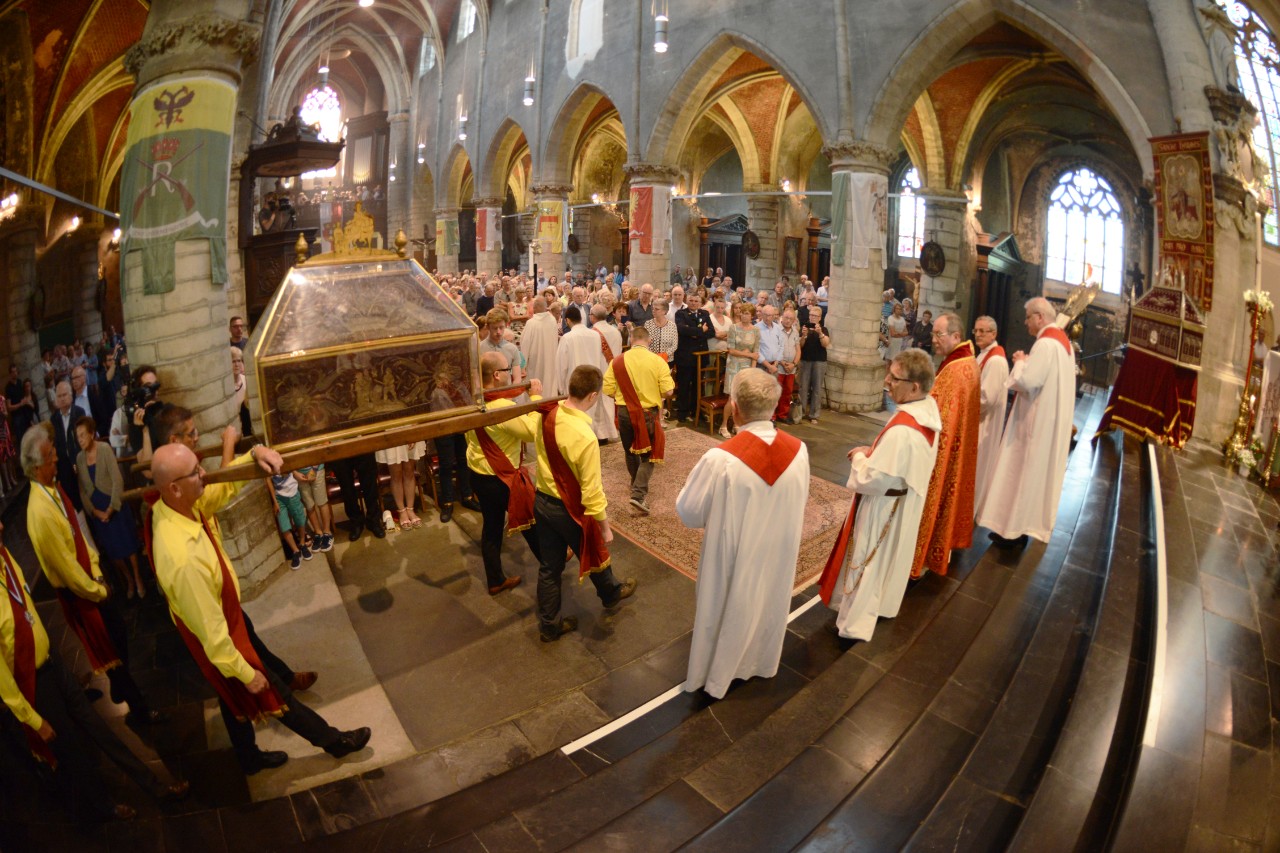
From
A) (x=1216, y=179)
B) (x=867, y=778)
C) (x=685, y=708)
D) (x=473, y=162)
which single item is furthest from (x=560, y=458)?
(x=473, y=162)

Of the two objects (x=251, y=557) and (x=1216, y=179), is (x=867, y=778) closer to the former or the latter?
(x=251, y=557)

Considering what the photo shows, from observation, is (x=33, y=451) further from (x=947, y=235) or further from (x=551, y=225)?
(x=947, y=235)

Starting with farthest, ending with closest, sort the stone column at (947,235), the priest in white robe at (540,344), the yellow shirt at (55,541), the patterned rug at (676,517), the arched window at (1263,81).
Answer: the stone column at (947,235)
the priest in white robe at (540,344)
the arched window at (1263,81)
the patterned rug at (676,517)
the yellow shirt at (55,541)

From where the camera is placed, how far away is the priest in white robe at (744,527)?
10.4 feet

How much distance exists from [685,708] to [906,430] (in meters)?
1.85

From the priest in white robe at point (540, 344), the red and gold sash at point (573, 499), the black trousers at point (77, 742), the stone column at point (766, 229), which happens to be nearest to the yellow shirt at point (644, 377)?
the red and gold sash at point (573, 499)

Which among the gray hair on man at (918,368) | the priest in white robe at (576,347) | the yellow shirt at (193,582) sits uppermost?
the priest in white robe at (576,347)

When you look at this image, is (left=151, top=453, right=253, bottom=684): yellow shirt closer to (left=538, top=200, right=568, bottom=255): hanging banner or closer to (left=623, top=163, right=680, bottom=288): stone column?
(left=623, top=163, right=680, bottom=288): stone column

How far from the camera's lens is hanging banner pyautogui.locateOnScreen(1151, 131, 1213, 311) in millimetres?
7121

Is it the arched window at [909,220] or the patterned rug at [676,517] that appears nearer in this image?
the patterned rug at [676,517]

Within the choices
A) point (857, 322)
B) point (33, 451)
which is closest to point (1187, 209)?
point (857, 322)

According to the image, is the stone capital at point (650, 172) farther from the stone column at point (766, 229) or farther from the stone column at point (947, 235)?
the stone column at point (947, 235)

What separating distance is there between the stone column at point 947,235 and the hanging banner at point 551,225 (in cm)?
840

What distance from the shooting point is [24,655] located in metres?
2.57
